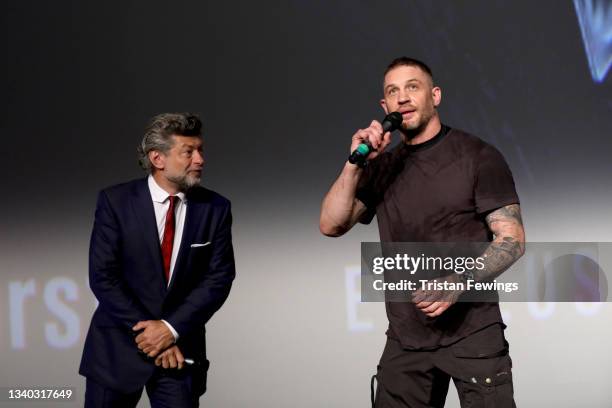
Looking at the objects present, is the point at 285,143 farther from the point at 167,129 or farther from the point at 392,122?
the point at 392,122

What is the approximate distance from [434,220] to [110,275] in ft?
3.28

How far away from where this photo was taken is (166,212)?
8.89 ft

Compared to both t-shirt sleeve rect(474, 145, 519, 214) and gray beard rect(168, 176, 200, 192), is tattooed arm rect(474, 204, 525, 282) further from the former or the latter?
gray beard rect(168, 176, 200, 192)

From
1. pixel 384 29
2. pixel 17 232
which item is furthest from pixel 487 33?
pixel 17 232

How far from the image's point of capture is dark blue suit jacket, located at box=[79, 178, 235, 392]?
8.63 feet

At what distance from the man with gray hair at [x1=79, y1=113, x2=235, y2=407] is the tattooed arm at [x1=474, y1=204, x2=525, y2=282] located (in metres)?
0.85

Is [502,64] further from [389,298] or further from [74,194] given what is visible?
[74,194]

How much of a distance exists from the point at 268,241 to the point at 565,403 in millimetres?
1599

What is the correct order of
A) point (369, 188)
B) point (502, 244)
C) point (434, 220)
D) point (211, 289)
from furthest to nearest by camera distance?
1. point (211, 289)
2. point (369, 188)
3. point (434, 220)
4. point (502, 244)

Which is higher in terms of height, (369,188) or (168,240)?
(369,188)

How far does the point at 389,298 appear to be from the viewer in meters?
2.54

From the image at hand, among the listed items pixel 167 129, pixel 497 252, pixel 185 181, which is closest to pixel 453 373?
pixel 497 252

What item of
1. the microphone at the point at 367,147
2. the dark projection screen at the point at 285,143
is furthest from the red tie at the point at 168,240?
the dark projection screen at the point at 285,143

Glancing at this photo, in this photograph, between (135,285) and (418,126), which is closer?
(418,126)
